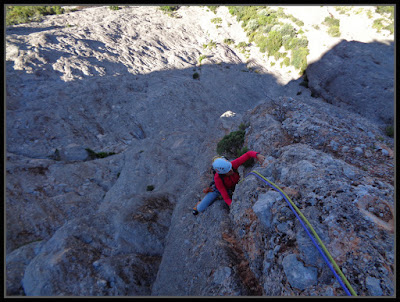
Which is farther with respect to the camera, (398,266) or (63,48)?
(63,48)

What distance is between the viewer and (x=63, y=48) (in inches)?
885

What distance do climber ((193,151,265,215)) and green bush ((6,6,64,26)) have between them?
34.6 metres

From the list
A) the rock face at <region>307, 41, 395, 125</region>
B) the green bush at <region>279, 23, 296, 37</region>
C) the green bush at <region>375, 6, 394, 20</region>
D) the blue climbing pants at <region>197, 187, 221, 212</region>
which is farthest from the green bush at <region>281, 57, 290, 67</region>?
the blue climbing pants at <region>197, 187, 221, 212</region>

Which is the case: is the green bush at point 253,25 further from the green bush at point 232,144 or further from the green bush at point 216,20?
the green bush at point 232,144

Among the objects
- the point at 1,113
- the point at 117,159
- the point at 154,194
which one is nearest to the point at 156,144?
the point at 117,159

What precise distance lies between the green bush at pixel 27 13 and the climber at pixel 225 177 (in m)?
34.6

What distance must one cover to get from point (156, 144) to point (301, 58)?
23526 mm

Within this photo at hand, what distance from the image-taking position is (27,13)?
87.9ft

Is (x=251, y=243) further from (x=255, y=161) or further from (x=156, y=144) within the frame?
(x=156, y=144)

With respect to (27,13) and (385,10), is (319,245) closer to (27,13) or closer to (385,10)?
(385,10)

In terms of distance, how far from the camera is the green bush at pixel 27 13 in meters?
24.8

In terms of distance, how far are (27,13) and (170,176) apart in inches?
1374

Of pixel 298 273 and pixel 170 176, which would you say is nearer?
pixel 298 273

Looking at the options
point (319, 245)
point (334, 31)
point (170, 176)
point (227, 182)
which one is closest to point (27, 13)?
point (170, 176)
